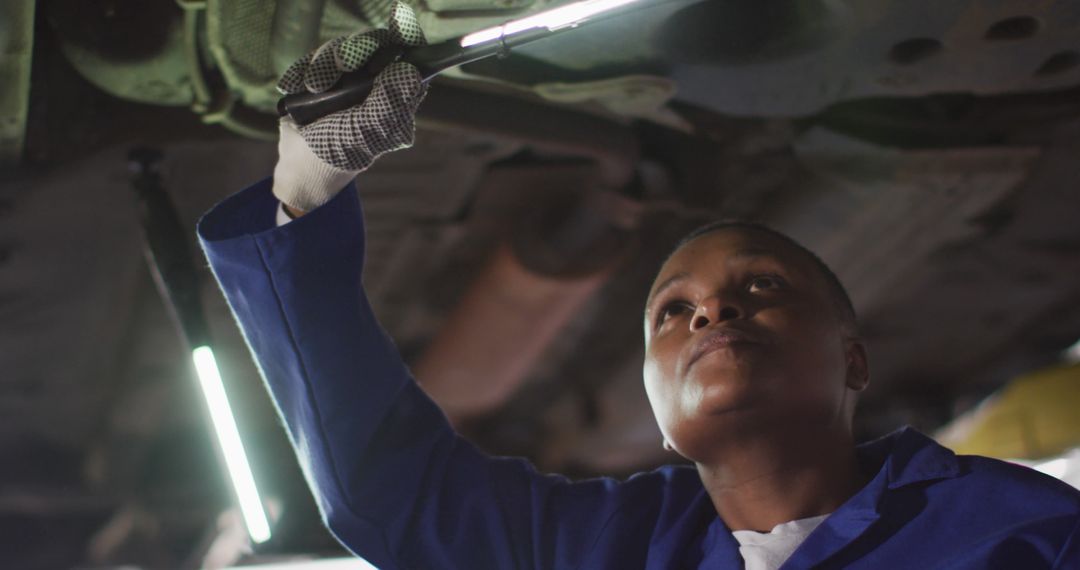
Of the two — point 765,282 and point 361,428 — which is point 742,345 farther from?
point 361,428

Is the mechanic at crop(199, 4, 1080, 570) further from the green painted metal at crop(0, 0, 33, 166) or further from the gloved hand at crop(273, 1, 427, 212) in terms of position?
the green painted metal at crop(0, 0, 33, 166)

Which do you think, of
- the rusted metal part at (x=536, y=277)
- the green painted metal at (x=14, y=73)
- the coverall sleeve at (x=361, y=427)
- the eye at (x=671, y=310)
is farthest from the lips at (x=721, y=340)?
the green painted metal at (x=14, y=73)

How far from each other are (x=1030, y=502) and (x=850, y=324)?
0.34 m

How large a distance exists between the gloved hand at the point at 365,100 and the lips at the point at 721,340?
0.39 metres

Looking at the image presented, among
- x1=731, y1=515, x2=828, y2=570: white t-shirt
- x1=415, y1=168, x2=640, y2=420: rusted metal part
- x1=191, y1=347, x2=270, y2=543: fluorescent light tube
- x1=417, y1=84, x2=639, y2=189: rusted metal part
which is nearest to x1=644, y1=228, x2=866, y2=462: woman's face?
x1=731, y1=515, x2=828, y2=570: white t-shirt

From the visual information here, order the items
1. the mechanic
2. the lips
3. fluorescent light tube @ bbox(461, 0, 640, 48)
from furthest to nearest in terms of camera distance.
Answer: the lips
the mechanic
fluorescent light tube @ bbox(461, 0, 640, 48)

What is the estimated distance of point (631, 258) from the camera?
1805mm

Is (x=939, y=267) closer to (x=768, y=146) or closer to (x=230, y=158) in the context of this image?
(x=768, y=146)

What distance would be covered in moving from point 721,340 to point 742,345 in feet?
0.08

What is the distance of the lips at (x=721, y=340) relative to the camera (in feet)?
3.80

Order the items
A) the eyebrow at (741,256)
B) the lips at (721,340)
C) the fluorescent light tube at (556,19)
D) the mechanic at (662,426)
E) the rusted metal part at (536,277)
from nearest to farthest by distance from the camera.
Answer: the fluorescent light tube at (556,19), the mechanic at (662,426), the lips at (721,340), the eyebrow at (741,256), the rusted metal part at (536,277)

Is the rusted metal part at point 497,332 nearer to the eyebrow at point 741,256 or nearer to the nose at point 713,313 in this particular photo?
the eyebrow at point 741,256

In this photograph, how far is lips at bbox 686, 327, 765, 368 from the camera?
1.16 meters

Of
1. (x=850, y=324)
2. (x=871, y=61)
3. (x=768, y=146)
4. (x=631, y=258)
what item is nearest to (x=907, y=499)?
(x=850, y=324)
